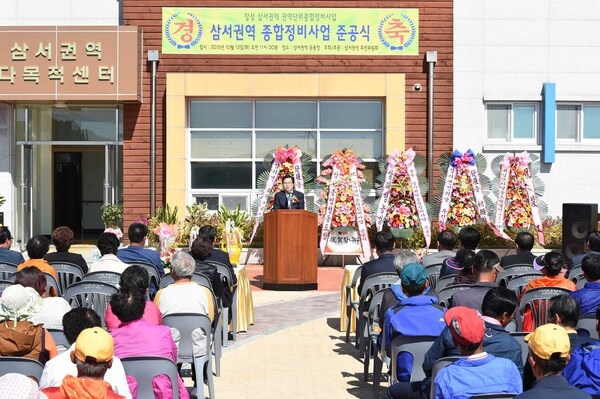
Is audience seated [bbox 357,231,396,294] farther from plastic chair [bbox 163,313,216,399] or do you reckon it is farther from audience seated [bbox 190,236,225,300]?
plastic chair [bbox 163,313,216,399]

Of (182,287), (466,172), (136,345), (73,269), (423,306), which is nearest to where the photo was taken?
(136,345)

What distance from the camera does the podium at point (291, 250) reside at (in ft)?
50.0

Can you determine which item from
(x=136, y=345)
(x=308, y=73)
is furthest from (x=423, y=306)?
(x=308, y=73)

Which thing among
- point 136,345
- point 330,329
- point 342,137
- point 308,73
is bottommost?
point 330,329

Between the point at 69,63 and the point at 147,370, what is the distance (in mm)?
15943

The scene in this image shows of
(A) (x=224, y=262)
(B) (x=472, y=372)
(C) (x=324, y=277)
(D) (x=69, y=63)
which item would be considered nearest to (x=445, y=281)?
(A) (x=224, y=262)

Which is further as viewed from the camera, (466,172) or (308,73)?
(308,73)

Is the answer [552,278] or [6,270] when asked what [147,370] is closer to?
[552,278]

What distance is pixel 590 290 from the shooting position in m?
7.28

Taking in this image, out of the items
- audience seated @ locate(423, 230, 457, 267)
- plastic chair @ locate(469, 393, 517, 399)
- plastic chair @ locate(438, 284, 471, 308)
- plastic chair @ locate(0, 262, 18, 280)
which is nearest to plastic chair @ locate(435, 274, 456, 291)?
plastic chair @ locate(438, 284, 471, 308)

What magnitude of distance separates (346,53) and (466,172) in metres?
3.97

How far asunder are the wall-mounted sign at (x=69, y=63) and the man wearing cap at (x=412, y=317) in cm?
1448

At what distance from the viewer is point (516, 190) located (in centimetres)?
1959

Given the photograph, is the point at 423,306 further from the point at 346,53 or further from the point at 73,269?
the point at 346,53
